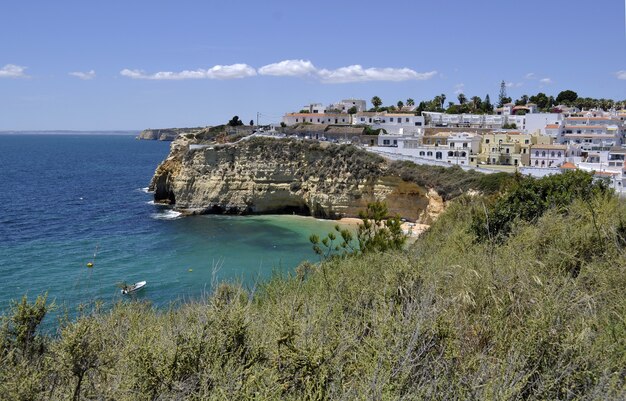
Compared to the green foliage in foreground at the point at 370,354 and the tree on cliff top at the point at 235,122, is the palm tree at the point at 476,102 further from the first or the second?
the green foliage in foreground at the point at 370,354

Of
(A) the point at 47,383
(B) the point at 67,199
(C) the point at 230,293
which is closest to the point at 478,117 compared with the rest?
(B) the point at 67,199

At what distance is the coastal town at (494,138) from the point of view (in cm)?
4497

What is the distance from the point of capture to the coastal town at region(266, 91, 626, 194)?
4497 cm

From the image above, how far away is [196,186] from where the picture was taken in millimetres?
49094

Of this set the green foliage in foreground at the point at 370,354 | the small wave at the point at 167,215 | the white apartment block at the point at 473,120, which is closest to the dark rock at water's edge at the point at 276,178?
the small wave at the point at 167,215

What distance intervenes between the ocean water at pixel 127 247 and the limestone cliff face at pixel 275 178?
222 centimetres

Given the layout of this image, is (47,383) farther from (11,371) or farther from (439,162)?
(439,162)

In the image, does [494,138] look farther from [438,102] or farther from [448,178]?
[438,102]

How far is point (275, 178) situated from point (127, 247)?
55.2 ft

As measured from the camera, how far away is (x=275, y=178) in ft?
158

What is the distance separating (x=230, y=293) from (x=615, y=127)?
5771cm

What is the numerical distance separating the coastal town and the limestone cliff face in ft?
12.1

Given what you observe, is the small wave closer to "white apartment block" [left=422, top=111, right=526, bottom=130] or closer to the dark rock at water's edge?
the dark rock at water's edge

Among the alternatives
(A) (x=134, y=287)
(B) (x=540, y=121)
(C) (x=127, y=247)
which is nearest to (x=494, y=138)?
(B) (x=540, y=121)
